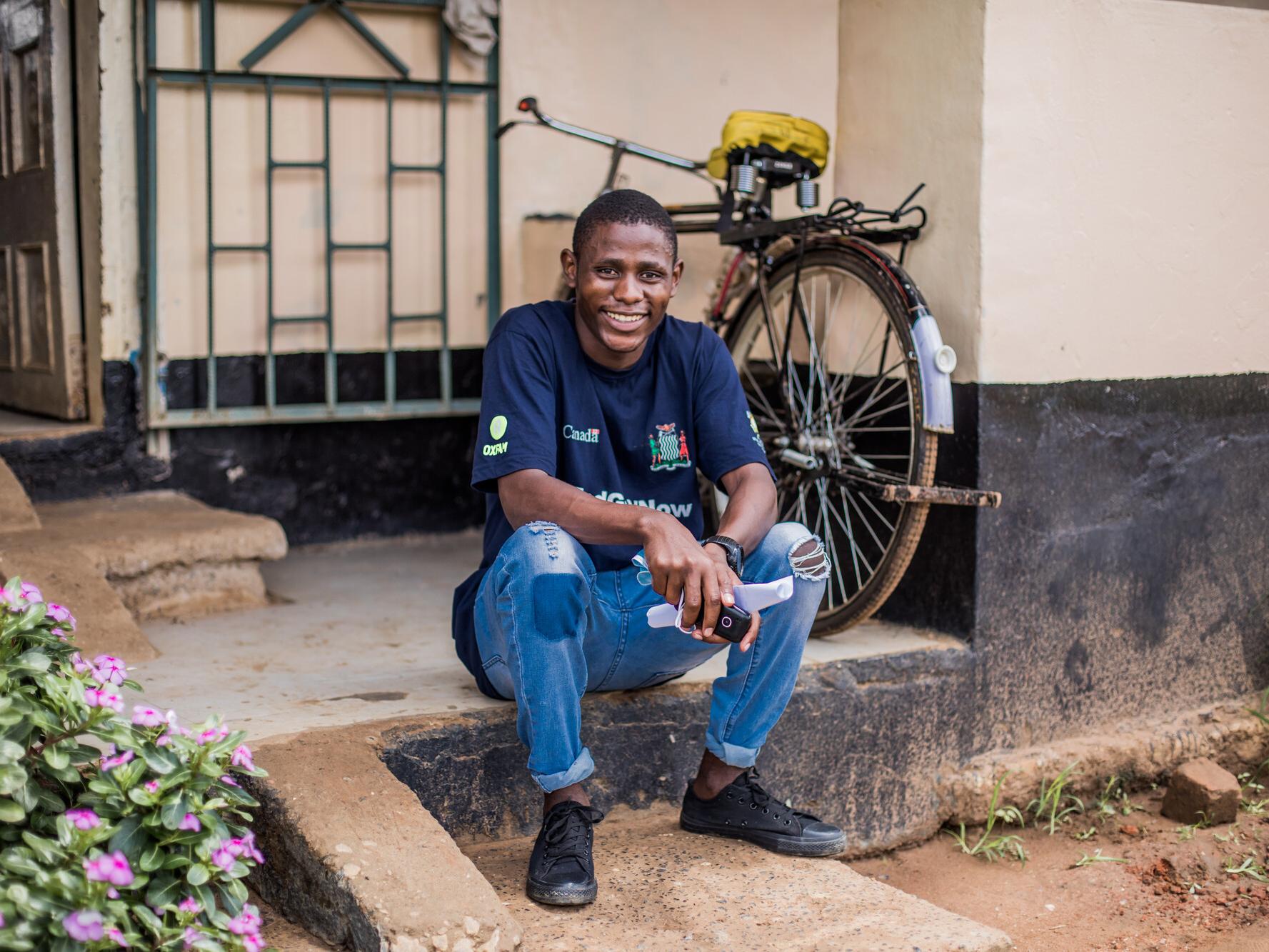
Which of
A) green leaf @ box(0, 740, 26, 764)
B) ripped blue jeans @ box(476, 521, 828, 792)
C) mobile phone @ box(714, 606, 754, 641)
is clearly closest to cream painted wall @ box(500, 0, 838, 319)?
ripped blue jeans @ box(476, 521, 828, 792)

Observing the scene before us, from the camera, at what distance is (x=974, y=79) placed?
3318 mm

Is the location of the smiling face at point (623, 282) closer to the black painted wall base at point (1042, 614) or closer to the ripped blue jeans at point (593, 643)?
the ripped blue jeans at point (593, 643)

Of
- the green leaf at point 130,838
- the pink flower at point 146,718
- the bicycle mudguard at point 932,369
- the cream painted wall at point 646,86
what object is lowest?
the green leaf at point 130,838

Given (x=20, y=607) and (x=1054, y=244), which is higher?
(x=1054, y=244)

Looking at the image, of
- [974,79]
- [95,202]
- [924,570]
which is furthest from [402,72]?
[924,570]

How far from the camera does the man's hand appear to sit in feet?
7.57

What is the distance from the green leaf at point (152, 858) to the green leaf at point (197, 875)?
0.05m

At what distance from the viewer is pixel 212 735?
2084 millimetres

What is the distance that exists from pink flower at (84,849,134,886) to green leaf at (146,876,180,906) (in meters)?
0.10

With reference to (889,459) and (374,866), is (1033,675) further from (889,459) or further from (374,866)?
(374,866)

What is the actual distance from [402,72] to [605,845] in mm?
2980

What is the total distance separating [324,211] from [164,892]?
3110 mm

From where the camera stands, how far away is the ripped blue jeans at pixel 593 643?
7.81 feet

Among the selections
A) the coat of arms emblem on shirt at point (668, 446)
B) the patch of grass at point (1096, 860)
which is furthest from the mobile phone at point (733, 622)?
the patch of grass at point (1096, 860)
